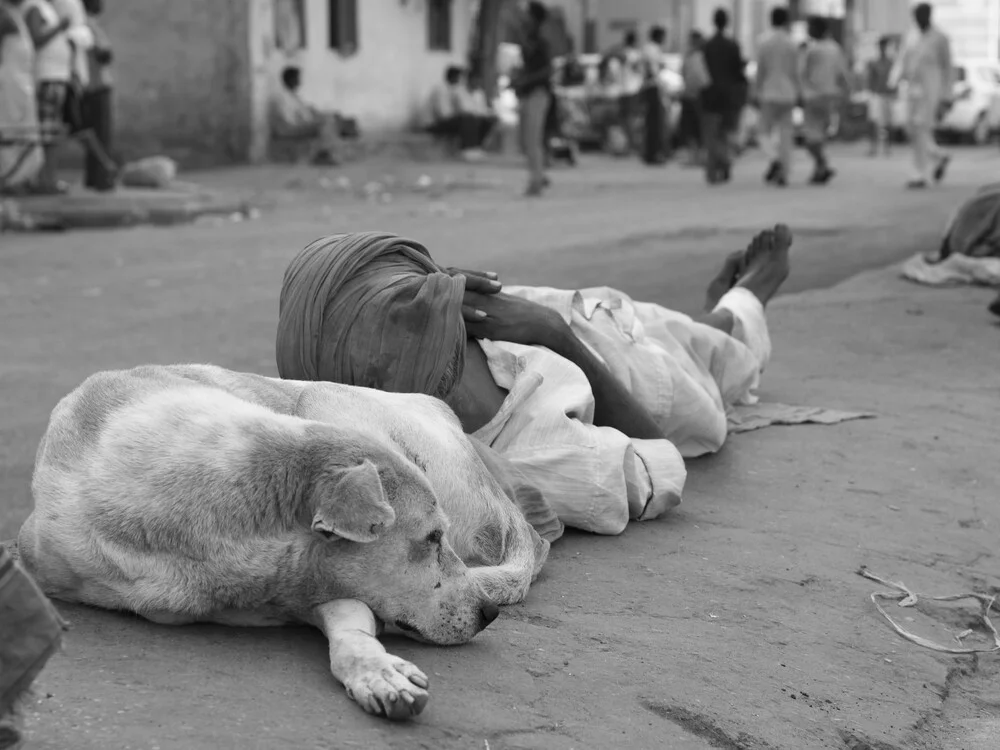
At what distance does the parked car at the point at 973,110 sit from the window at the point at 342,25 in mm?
11957

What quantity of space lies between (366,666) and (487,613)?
37 centimetres

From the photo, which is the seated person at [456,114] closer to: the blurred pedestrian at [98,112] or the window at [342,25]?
the window at [342,25]

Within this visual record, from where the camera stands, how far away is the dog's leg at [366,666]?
234 cm

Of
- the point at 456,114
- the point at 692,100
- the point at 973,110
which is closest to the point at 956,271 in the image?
the point at 692,100

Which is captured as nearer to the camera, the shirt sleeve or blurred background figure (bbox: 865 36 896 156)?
the shirt sleeve

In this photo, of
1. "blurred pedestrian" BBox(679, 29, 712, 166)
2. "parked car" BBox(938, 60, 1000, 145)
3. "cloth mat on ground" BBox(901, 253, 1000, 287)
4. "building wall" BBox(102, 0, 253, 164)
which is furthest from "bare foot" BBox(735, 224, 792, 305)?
"parked car" BBox(938, 60, 1000, 145)

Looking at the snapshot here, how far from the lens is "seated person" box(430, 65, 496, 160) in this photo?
2355 cm

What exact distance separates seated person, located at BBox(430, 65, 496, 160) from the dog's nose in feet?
69.0

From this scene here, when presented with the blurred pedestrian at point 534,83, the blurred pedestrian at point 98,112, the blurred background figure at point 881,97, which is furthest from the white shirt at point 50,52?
the blurred background figure at point 881,97

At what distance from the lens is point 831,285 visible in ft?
29.7

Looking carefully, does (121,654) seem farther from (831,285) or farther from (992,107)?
(992,107)

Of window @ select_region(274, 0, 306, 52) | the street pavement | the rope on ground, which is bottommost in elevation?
the rope on ground

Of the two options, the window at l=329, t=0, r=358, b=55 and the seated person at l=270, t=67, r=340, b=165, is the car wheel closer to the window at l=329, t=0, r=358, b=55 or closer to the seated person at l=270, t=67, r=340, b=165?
the window at l=329, t=0, r=358, b=55

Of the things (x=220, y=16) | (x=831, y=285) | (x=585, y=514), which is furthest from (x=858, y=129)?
(x=585, y=514)
